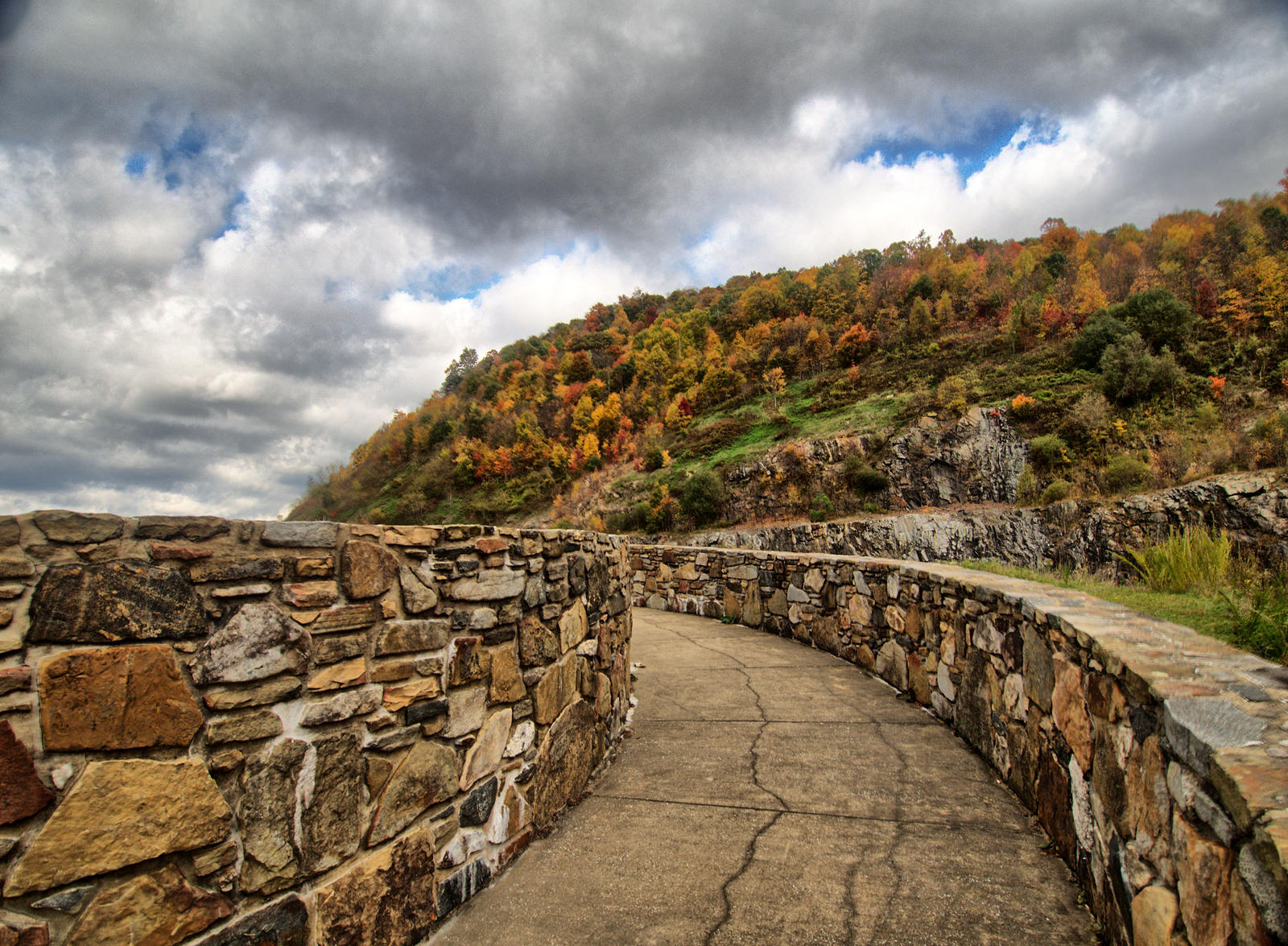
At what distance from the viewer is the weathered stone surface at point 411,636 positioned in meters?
2.16

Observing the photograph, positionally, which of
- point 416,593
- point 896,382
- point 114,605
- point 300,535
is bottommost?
point 416,593

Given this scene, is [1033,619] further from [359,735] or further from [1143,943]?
[359,735]

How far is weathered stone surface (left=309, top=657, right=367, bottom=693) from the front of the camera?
6.34 ft

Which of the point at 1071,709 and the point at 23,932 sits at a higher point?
the point at 23,932

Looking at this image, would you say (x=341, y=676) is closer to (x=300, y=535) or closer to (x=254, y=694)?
(x=254, y=694)

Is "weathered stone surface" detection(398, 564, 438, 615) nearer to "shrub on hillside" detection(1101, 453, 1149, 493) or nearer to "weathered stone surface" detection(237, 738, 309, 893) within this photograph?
"weathered stone surface" detection(237, 738, 309, 893)

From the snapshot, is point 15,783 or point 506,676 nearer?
point 15,783

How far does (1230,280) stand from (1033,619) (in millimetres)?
32610

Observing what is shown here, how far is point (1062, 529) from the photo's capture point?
12914mm

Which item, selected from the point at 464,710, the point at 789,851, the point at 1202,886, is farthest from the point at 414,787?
the point at 1202,886

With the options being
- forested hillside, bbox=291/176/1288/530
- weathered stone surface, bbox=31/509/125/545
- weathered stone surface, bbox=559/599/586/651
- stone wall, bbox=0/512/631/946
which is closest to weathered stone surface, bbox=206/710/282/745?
stone wall, bbox=0/512/631/946

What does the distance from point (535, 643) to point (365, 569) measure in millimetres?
1086

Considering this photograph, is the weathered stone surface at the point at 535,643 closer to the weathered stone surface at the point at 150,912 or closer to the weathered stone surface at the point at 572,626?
the weathered stone surface at the point at 572,626

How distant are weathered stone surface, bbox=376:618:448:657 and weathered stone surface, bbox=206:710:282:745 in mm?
394
